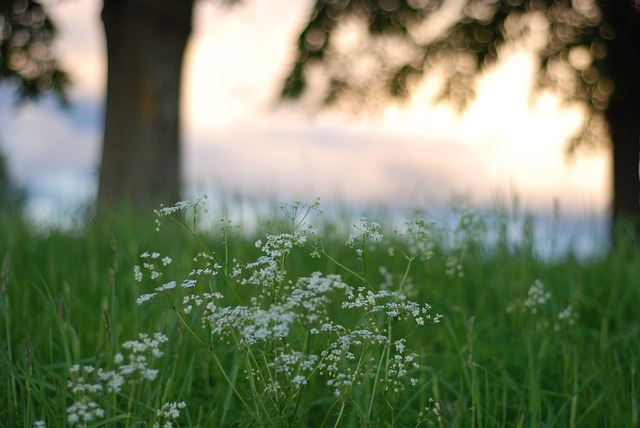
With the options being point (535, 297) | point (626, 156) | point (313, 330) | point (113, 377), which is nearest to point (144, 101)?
point (535, 297)

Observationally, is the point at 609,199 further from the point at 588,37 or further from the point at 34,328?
the point at 34,328

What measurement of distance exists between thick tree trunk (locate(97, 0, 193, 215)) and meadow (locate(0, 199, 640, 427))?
357cm

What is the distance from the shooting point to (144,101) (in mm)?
10562

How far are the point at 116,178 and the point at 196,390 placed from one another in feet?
24.8

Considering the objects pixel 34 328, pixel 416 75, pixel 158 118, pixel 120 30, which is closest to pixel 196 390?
pixel 34 328

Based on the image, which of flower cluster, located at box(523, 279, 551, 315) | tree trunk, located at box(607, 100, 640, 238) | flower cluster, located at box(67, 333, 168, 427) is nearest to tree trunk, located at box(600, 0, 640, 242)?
tree trunk, located at box(607, 100, 640, 238)

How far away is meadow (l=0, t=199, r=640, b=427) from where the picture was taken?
91.8 inches

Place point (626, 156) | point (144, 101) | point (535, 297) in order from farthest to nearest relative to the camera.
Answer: point (626, 156)
point (144, 101)
point (535, 297)

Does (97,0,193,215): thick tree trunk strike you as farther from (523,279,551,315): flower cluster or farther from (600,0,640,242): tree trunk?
(600,0,640,242): tree trunk

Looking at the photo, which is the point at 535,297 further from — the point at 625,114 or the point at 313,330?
the point at 625,114

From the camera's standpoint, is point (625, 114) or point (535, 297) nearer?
point (535, 297)

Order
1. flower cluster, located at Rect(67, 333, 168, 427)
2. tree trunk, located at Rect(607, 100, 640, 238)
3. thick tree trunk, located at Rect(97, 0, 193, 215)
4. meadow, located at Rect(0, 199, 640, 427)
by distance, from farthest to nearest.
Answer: tree trunk, located at Rect(607, 100, 640, 238), thick tree trunk, located at Rect(97, 0, 193, 215), meadow, located at Rect(0, 199, 640, 427), flower cluster, located at Rect(67, 333, 168, 427)

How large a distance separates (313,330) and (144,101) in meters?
9.01

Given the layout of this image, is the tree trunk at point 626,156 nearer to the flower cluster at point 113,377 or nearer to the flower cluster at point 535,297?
the flower cluster at point 535,297
